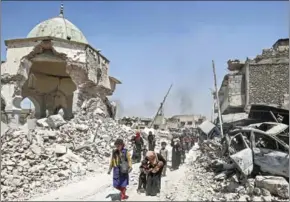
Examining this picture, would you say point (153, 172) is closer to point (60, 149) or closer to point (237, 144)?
point (237, 144)

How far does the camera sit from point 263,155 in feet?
26.3

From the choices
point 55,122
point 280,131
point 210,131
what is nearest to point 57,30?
point 55,122

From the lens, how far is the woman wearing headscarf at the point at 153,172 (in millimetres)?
7012

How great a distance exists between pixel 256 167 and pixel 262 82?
1282 cm

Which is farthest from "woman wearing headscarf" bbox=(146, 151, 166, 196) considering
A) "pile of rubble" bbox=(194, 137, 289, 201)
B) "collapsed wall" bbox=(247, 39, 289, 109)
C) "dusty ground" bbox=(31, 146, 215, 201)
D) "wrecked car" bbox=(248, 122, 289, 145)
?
"collapsed wall" bbox=(247, 39, 289, 109)

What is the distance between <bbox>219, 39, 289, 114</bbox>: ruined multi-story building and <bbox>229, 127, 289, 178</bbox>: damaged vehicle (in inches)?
427

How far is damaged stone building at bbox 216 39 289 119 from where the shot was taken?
19438mm

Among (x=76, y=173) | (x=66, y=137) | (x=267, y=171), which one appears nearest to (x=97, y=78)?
(x=66, y=137)

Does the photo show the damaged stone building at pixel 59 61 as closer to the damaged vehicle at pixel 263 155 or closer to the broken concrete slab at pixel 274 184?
the damaged vehicle at pixel 263 155

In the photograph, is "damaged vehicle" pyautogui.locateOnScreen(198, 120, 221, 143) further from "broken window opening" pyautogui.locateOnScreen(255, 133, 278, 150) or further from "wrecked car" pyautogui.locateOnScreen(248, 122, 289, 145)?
"broken window opening" pyautogui.locateOnScreen(255, 133, 278, 150)

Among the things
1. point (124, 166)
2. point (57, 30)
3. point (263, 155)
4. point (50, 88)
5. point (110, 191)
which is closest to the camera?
point (124, 166)

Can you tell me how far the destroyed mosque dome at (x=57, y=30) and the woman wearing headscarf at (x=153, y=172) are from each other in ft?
43.8

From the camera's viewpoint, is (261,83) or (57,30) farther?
(261,83)

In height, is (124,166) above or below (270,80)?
below
